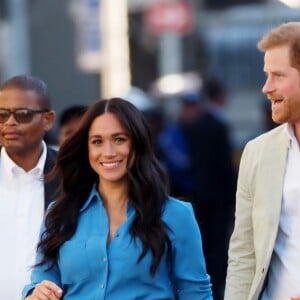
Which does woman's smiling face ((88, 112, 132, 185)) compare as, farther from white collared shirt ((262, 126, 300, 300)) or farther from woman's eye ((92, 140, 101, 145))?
white collared shirt ((262, 126, 300, 300))

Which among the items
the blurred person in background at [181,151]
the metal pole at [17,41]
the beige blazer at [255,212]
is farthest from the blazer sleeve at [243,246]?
the metal pole at [17,41]

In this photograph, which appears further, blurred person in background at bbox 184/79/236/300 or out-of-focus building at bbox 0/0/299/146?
out-of-focus building at bbox 0/0/299/146

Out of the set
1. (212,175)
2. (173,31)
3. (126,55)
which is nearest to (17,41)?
(173,31)

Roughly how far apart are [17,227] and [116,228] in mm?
823

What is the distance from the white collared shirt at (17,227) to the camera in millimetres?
6402

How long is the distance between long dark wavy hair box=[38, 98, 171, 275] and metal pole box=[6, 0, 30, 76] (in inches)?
612

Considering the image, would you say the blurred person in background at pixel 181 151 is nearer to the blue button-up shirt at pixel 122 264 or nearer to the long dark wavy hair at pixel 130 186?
the long dark wavy hair at pixel 130 186

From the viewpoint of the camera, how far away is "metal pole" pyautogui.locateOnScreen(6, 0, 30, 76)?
21.8 meters

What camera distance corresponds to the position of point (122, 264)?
5.61 metres

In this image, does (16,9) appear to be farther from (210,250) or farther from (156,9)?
(210,250)

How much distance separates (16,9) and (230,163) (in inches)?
409

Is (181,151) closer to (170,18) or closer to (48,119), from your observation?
(48,119)

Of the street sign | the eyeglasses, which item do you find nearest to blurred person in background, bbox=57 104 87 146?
the eyeglasses

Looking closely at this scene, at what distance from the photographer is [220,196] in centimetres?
1310
